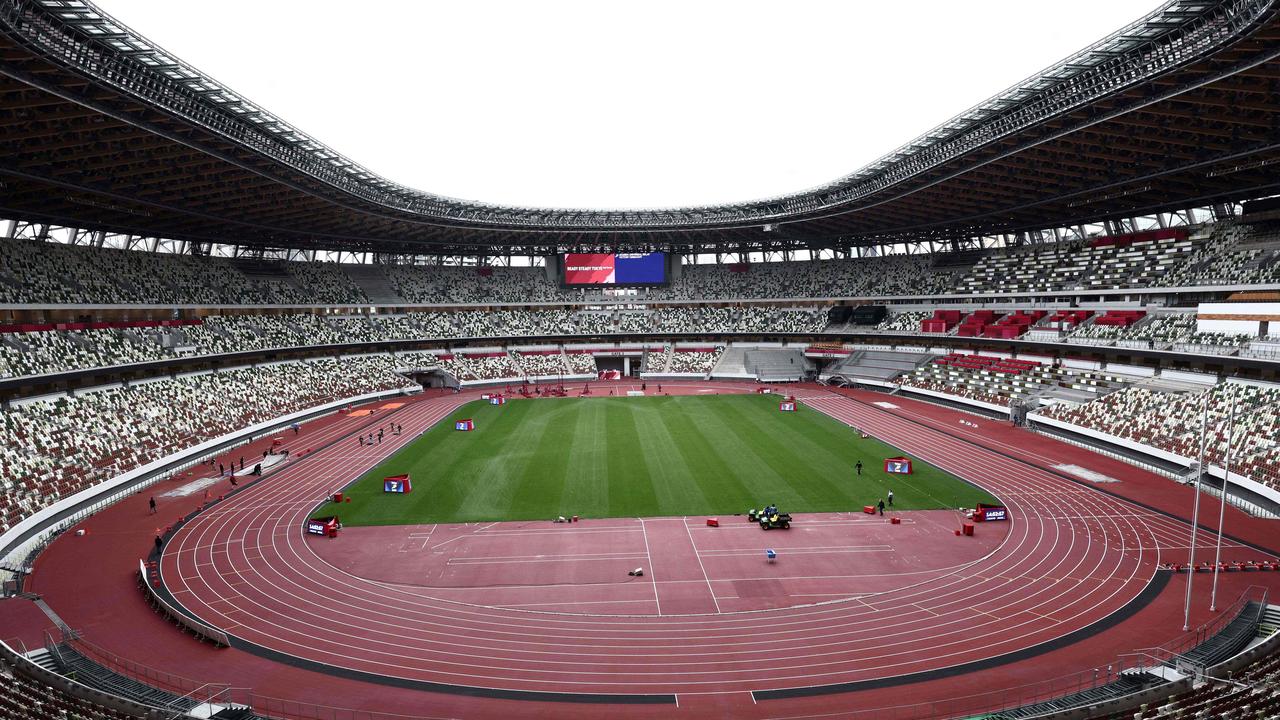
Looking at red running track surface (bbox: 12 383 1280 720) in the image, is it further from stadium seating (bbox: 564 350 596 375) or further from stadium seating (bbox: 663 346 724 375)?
stadium seating (bbox: 663 346 724 375)

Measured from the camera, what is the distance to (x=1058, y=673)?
14820mm

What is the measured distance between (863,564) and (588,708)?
11311 mm

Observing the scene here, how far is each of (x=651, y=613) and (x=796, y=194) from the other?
1807 inches

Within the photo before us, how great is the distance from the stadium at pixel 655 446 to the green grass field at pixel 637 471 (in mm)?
292

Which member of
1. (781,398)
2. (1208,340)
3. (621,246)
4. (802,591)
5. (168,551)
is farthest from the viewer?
(621,246)

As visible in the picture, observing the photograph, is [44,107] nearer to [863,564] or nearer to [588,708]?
[588,708]

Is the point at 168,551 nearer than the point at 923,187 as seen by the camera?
Yes

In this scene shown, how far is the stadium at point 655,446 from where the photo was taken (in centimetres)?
1539

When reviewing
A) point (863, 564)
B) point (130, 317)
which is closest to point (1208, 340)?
point (863, 564)

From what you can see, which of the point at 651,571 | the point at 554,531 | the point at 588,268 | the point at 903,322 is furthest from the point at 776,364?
the point at 651,571

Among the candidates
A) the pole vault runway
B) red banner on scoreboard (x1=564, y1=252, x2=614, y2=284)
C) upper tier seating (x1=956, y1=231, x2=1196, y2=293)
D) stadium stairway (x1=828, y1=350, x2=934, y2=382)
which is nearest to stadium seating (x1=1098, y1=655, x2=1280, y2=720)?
the pole vault runway

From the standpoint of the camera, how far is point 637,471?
32.2m

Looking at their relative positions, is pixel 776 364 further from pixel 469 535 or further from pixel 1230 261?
pixel 469 535

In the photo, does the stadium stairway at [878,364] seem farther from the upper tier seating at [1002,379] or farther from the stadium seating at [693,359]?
the stadium seating at [693,359]
